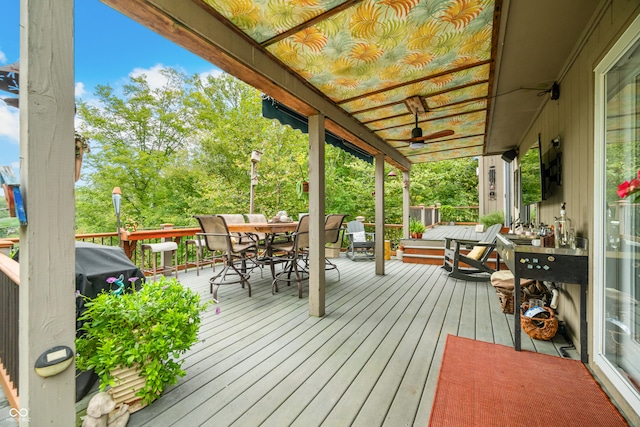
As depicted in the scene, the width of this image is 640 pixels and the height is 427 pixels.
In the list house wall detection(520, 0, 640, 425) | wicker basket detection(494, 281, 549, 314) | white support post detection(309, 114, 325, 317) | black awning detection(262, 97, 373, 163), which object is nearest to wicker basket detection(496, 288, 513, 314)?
wicker basket detection(494, 281, 549, 314)

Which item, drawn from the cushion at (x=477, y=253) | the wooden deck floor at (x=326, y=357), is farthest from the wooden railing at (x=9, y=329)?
the cushion at (x=477, y=253)

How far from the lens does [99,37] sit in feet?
30.2

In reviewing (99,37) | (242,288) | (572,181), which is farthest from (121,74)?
(572,181)

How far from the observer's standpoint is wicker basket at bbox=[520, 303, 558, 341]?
89.4 inches

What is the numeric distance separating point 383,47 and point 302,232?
2.27 metres

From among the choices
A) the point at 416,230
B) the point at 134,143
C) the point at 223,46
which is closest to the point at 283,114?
the point at 223,46

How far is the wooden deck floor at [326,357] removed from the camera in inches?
57.6

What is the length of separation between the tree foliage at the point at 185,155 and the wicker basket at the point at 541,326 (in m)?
7.70

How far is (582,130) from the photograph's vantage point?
1.99m

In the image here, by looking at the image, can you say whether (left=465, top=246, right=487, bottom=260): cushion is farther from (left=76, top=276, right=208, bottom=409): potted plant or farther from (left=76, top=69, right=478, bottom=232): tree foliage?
(left=76, top=69, right=478, bottom=232): tree foliage

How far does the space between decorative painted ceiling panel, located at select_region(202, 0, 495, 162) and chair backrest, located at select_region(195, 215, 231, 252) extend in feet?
6.25

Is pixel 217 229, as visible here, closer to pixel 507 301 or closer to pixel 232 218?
pixel 232 218

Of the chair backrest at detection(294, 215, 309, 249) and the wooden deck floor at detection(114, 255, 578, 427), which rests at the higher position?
the chair backrest at detection(294, 215, 309, 249)

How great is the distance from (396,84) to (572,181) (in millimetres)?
1798
